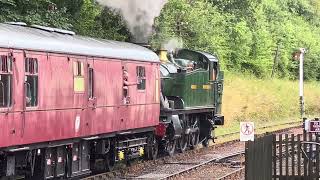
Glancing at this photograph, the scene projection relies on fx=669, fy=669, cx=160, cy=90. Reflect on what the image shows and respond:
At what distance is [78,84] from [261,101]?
27181 mm

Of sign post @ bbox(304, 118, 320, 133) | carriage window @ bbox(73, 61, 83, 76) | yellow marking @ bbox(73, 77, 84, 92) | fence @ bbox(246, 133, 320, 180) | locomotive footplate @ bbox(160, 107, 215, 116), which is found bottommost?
fence @ bbox(246, 133, 320, 180)

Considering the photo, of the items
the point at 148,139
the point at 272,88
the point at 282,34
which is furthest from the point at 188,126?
the point at 282,34

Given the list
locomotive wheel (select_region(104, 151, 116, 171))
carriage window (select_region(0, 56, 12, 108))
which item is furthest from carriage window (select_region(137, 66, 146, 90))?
carriage window (select_region(0, 56, 12, 108))

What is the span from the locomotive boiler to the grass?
961 cm

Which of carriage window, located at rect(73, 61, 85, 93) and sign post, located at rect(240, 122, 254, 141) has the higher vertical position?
carriage window, located at rect(73, 61, 85, 93)

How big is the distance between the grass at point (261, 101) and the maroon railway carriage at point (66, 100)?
1288 cm

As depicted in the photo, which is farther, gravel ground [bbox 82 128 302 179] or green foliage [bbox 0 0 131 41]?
green foliage [bbox 0 0 131 41]

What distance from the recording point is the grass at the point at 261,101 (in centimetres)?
3525

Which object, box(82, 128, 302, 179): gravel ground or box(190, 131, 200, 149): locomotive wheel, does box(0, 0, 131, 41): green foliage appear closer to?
box(190, 131, 200, 149): locomotive wheel

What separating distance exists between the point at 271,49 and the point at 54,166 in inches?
1603

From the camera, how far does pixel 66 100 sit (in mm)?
12633

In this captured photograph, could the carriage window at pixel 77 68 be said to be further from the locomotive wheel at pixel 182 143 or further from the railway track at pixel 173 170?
the locomotive wheel at pixel 182 143

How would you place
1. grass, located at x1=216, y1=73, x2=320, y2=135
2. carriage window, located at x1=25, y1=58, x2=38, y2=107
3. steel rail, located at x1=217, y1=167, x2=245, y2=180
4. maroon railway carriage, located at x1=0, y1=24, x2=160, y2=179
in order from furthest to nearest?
1. grass, located at x1=216, y1=73, x2=320, y2=135
2. steel rail, located at x1=217, y1=167, x2=245, y2=180
3. carriage window, located at x1=25, y1=58, x2=38, y2=107
4. maroon railway carriage, located at x1=0, y1=24, x2=160, y2=179

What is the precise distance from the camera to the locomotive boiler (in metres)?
11.1
